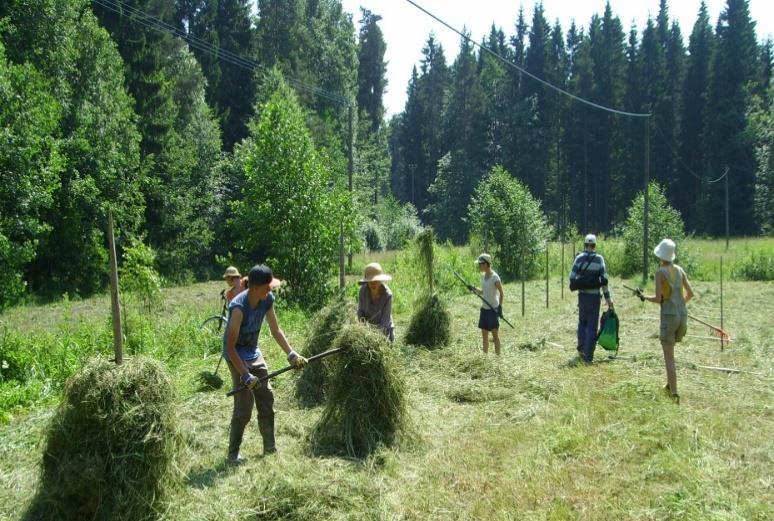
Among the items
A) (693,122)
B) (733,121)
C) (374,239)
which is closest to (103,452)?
(374,239)

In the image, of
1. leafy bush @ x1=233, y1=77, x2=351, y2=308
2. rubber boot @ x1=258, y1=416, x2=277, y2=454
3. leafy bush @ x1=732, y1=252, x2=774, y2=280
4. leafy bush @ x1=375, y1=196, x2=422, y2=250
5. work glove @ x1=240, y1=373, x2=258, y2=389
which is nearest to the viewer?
work glove @ x1=240, y1=373, x2=258, y2=389

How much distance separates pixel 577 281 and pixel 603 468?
410cm

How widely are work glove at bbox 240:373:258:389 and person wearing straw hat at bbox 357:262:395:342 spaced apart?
200cm

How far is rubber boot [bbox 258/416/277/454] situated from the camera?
17.4 feet

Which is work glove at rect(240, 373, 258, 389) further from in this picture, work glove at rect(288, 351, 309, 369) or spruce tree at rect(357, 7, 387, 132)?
spruce tree at rect(357, 7, 387, 132)

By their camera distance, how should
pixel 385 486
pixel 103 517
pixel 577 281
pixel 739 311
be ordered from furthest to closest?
1. pixel 739 311
2. pixel 577 281
3. pixel 385 486
4. pixel 103 517

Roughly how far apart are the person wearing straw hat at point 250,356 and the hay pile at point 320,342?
164 cm

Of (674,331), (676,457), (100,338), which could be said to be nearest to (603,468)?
(676,457)

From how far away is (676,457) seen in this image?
4.79 m

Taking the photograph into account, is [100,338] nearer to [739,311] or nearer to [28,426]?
[28,426]

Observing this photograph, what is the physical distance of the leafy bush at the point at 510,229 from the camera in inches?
957

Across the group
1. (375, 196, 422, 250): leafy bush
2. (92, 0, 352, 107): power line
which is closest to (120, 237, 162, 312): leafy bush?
(92, 0, 352, 107): power line

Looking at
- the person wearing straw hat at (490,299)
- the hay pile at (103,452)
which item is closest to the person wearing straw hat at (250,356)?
the hay pile at (103,452)

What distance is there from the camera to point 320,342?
752 centimetres
